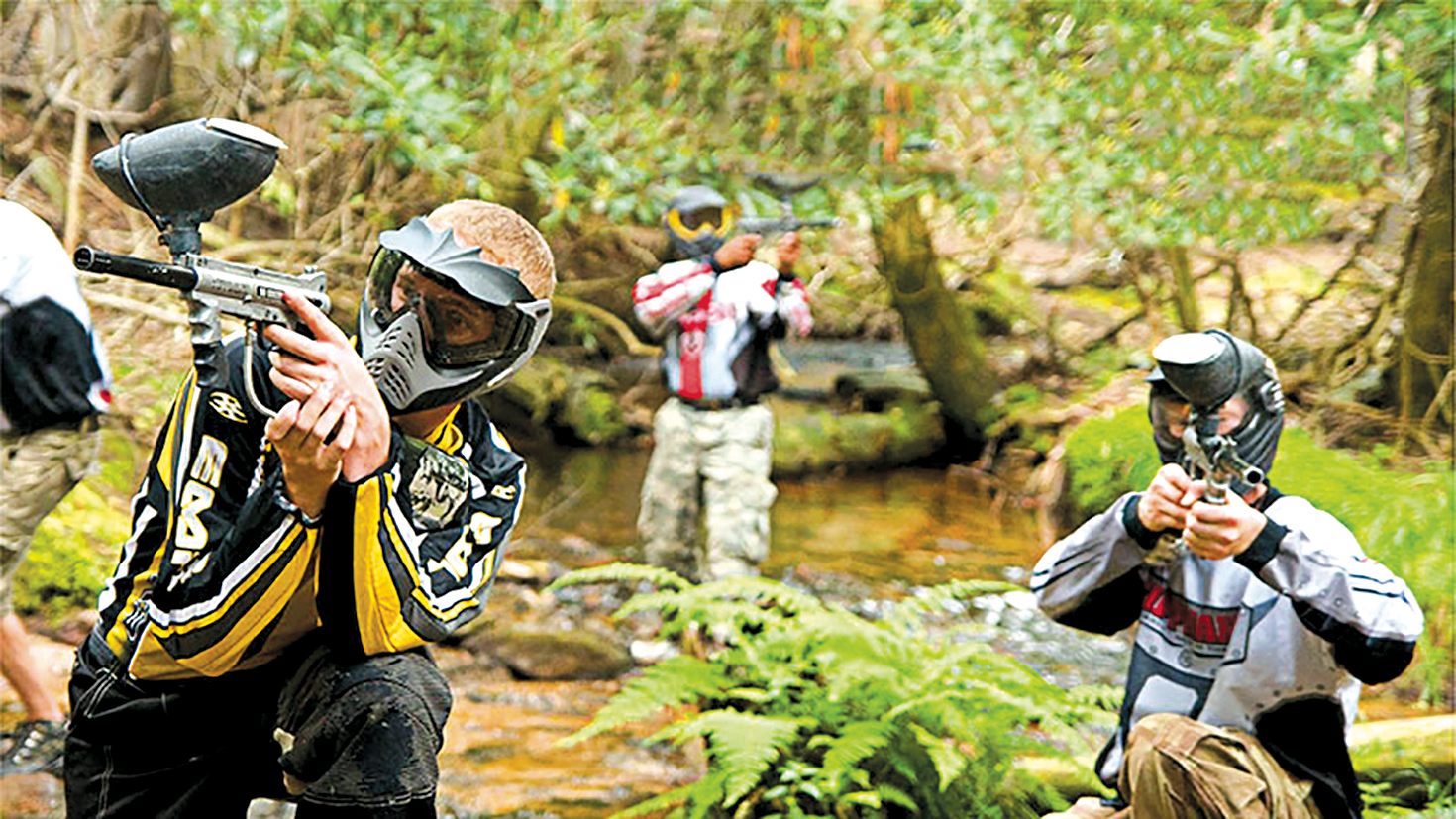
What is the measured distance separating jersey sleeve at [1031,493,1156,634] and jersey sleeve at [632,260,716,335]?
317cm

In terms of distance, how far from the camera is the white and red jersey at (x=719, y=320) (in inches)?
243

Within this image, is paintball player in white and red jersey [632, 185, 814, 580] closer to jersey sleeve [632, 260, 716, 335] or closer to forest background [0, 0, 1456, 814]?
jersey sleeve [632, 260, 716, 335]

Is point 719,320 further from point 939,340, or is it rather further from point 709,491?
point 939,340

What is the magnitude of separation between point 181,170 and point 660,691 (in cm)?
215

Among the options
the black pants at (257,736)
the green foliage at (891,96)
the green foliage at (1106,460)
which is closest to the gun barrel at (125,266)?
the black pants at (257,736)

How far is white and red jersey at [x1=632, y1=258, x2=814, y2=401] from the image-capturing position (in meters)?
6.18

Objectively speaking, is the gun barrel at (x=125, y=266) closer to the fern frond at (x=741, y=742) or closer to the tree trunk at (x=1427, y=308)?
the fern frond at (x=741, y=742)

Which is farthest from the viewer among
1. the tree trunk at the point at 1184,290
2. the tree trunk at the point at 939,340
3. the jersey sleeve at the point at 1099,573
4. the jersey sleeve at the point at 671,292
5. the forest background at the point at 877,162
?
the tree trunk at the point at 939,340

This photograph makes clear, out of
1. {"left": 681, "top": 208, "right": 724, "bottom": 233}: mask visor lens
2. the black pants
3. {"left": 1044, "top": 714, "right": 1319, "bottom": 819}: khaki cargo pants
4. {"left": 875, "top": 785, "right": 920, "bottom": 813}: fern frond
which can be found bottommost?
{"left": 875, "top": 785, "right": 920, "bottom": 813}: fern frond

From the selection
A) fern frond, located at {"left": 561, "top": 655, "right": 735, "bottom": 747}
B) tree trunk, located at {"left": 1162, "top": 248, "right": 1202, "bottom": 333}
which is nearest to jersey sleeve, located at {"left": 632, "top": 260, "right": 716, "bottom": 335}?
A: fern frond, located at {"left": 561, "top": 655, "right": 735, "bottom": 747}

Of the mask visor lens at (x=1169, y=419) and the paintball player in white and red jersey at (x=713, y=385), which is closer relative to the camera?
the mask visor lens at (x=1169, y=419)

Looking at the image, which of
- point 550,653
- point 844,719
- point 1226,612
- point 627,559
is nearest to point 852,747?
point 844,719

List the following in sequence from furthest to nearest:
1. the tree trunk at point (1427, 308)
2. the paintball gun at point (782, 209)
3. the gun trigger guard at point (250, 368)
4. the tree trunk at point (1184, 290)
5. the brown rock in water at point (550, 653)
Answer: the tree trunk at point (1184, 290) < the tree trunk at point (1427, 308) < the paintball gun at point (782, 209) < the brown rock in water at point (550, 653) < the gun trigger guard at point (250, 368)

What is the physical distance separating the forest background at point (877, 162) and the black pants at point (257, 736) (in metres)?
2.98
